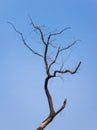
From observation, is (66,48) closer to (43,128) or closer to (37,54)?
(37,54)

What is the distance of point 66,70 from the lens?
15055mm

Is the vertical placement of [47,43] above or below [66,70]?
above

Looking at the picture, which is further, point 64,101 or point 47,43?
point 47,43

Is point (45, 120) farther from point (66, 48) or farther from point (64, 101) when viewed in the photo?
point (66, 48)

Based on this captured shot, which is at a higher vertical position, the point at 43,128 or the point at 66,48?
the point at 66,48

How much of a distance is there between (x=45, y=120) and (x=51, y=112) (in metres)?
0.41

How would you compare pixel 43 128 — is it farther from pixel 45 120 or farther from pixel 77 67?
pixel 77 67

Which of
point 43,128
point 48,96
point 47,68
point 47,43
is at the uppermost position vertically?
point 47,43

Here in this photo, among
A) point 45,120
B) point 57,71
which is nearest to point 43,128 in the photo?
point 45,120

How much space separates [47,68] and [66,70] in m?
0.83

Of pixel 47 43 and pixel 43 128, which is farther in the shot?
pixel 47 43

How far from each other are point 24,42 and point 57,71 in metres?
2.34

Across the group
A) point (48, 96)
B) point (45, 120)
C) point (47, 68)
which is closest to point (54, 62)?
point (47, 68)

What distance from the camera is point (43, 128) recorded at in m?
14.2
